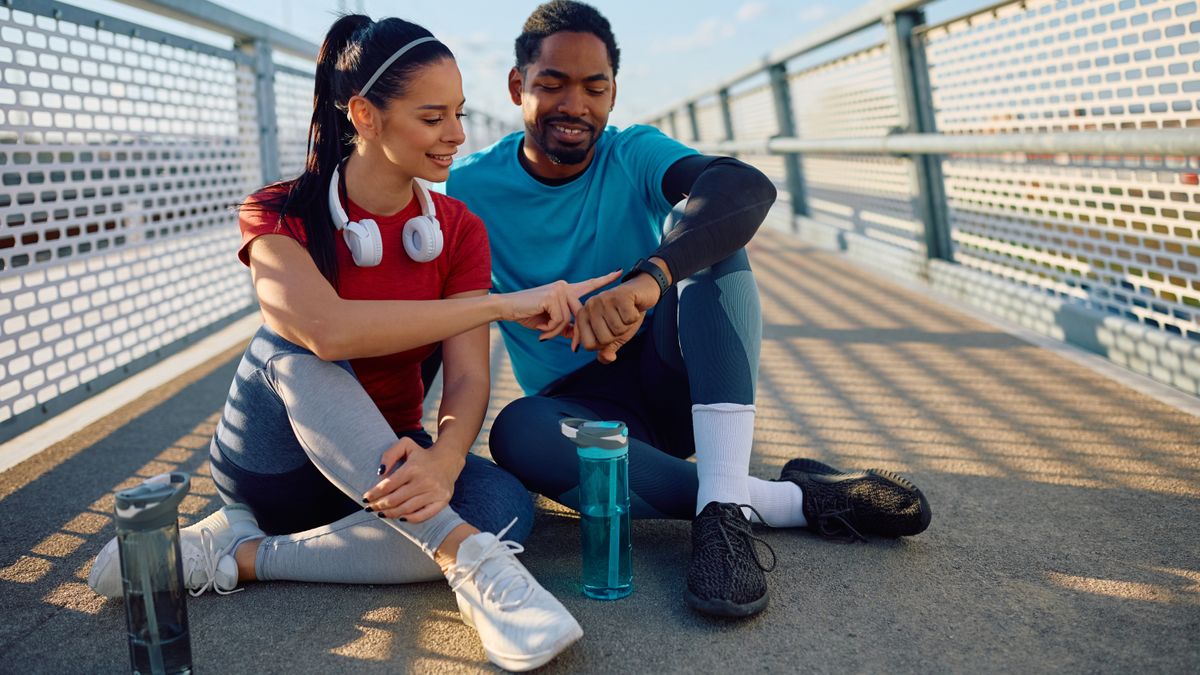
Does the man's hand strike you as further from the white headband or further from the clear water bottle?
the clear water bottle

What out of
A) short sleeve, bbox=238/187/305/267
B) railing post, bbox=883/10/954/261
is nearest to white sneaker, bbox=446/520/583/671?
short sleeve, bbox=238/187/305/267

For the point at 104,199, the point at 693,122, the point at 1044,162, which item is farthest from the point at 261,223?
the point at 693,122

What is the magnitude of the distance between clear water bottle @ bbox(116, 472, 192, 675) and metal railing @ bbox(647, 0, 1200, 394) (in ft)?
8.83

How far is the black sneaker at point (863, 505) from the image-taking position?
2090 mm

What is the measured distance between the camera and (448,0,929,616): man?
2.07 m

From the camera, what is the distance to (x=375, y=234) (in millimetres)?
1984

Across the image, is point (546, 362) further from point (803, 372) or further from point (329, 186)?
point (803, 372)

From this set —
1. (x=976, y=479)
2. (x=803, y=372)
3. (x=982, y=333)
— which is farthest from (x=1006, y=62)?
(x=976, y=479)

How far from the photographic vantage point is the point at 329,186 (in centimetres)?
209

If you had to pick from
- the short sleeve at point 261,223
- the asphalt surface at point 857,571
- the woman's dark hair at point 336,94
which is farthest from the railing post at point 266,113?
the short sleeve at point 261,223

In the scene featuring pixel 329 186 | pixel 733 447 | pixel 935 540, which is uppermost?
pixel 329 186

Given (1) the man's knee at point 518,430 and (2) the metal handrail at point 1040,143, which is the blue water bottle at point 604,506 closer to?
(1) the man's knee at point 518,430

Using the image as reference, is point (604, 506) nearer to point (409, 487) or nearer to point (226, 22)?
point (409, 487)

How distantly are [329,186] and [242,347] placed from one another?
2.84 m
